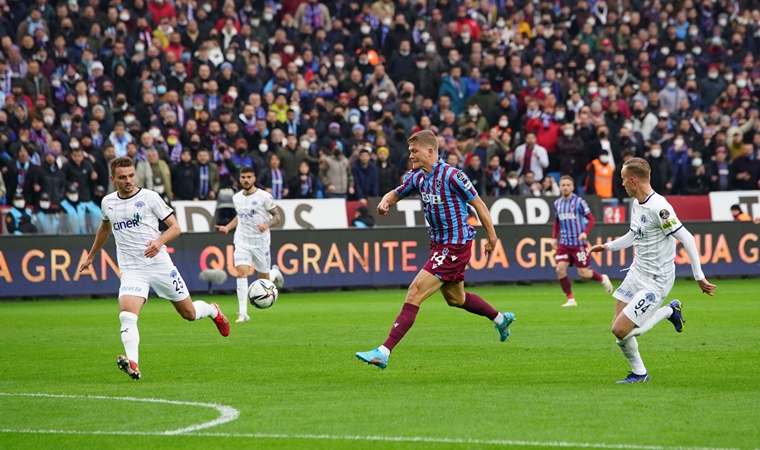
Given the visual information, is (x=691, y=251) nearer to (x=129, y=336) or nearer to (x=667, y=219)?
(x=667, y=219)

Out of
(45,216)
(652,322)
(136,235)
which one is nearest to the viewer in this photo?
(652,322)

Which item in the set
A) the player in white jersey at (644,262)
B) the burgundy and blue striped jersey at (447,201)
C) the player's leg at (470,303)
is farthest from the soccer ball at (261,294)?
the player in white jersey at (644,262)

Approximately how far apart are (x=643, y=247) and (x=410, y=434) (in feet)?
11.2

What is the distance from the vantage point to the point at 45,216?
70.8 feet

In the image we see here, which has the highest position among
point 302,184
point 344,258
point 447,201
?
point 302,184

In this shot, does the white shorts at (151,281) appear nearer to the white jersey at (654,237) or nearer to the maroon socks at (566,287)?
the white jersey at (654,237)

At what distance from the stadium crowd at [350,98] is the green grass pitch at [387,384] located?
6.60 m

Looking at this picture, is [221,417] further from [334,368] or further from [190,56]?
[190,56]

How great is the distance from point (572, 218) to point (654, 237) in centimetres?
983

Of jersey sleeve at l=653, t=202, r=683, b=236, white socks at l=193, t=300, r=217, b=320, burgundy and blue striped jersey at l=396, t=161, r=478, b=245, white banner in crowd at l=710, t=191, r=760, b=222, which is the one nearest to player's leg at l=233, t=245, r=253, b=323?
white socks at l=193, t=300, r=217, b=320

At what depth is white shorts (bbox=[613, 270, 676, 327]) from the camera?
31.0 feet

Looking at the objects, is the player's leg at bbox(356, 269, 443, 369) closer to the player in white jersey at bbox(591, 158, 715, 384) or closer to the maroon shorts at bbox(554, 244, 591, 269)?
the player in white jersey at bbox(591, 158, 715, 384)

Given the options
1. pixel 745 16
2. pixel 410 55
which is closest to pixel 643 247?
pixel 410 55

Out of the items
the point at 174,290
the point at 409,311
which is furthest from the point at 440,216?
the point at 174,290
